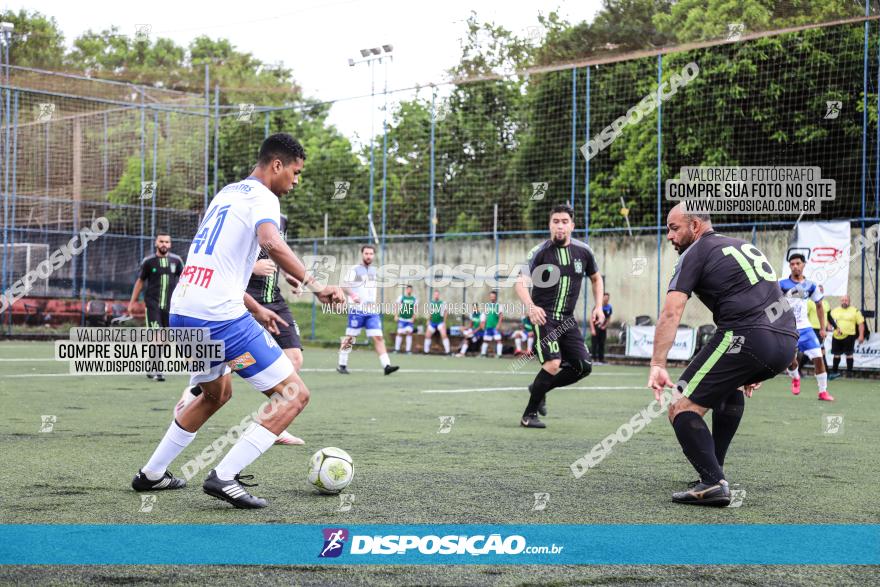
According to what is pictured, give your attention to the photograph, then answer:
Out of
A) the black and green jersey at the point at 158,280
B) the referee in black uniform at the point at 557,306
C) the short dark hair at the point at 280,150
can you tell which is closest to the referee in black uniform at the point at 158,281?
the black and green jersey at the point at 158,280

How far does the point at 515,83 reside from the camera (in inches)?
1257

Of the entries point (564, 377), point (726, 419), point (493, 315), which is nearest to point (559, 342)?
point (564, 377)

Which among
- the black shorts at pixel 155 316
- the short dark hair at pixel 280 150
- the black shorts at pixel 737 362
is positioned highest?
the short dark hair at pixel 280 150

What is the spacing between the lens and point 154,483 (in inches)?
223

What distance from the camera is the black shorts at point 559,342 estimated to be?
9.69m

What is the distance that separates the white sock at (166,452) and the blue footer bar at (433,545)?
0.97m

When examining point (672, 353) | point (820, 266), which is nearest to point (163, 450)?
point (820, 266)

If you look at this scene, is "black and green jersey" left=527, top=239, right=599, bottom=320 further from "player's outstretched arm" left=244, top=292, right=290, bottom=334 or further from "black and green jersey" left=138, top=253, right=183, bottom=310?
"black and green jersey" left=138, top=253, right=183, bottom=310

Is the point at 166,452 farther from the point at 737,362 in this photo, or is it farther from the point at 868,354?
the point at 868,354

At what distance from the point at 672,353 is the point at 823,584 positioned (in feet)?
63.7

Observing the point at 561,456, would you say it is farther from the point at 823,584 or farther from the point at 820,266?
the point at 820,266

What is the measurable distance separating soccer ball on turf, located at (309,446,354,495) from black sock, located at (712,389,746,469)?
2391 mm

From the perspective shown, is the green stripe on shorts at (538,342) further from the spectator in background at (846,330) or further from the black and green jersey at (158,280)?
the spectator in background at (846,330)

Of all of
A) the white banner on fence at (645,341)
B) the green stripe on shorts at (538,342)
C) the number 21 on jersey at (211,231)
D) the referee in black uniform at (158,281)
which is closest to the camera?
the number 21 on jersey at (211,231)
